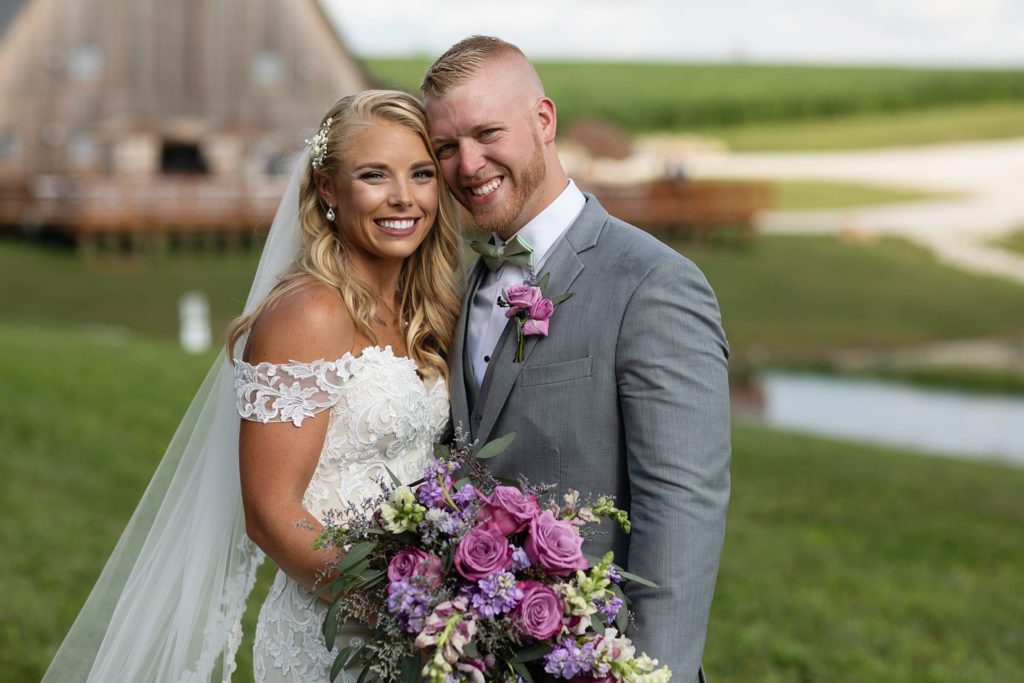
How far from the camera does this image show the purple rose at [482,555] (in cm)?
Result: 277

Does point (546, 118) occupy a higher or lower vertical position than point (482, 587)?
higher

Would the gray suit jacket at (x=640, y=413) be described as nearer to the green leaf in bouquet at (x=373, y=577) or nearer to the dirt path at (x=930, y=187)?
the green leaf in bouquet at (x=373, y=577)

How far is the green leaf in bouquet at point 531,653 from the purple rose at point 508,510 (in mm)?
291

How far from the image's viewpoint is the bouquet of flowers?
2771mm

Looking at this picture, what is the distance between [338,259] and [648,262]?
3.85ft

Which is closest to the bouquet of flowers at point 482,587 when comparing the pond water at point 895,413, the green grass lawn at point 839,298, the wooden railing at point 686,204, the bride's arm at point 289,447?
the bride's arm at point 289,447

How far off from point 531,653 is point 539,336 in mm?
978

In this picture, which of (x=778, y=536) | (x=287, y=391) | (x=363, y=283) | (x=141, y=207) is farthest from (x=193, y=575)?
(x=141, y=207)

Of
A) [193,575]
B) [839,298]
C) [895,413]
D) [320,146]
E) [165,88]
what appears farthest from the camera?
[165,88]

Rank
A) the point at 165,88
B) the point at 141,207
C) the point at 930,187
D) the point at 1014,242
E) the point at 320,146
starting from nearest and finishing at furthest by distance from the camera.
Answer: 1. the point at 320,146
2. the point at 141,207
3. the point at 165,88
4. the point at 1014,242
5. the point at 930,187

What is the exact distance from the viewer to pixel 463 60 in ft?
11.7

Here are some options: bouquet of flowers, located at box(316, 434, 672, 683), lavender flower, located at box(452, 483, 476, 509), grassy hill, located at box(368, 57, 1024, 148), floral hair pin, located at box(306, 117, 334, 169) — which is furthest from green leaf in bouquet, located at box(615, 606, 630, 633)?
grassy hill, located at box(368, 57, 1024, 148)

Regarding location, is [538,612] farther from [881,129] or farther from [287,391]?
[881,129]

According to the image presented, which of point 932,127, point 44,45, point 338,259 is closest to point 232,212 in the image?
point 44,45
